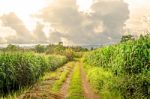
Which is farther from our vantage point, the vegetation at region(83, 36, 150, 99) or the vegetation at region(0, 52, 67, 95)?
the vegetation at region(0, 52, 67, 95)

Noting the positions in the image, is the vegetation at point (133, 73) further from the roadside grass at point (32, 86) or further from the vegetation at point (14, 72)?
the vegetation at point (14, 72)

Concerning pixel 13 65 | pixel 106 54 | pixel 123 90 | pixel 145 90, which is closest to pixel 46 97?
pixel 123 90

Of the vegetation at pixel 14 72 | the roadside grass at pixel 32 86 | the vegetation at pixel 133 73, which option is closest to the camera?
the vegetation at pixel 133 73

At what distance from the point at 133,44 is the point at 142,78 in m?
4.91

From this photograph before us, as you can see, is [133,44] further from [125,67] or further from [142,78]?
[142,78]

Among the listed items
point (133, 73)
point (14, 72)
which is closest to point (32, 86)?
point (14, 72)

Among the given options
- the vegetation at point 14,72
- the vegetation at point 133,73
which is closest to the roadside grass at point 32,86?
the vegetation at point 14,72

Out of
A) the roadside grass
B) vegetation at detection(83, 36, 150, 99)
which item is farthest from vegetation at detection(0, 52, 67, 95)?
vegetation at detection(83, 36, 150, 99)

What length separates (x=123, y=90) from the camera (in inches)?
768

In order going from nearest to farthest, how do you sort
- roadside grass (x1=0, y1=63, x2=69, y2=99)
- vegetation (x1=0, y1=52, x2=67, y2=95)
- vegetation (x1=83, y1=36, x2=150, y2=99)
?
vegetation (x1=83, y1=36, x2=150, y2=99)
roadside grass (x1=0, y1=63, x2=69, y2=99)
vegetation (x1=0, y1=52, x2=67, y2=95)

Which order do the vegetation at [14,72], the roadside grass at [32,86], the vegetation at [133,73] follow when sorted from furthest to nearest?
the vegetation at [14,72], the roadside grass at [32,86], the vegetation at [133,73]

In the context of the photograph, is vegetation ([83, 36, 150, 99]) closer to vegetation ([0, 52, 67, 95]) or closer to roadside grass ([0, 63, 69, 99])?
roadside grass ([0, 63, 69, 99])

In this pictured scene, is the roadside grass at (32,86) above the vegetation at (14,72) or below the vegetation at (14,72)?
below

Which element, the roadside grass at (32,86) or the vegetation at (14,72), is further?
the vegetation at (14,72)
